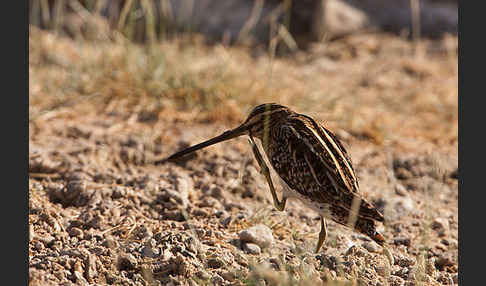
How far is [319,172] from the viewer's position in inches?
124

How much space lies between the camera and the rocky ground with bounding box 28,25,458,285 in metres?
3.13

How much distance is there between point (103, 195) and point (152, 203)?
318mm

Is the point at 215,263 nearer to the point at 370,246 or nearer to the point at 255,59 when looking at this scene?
the point at 370,246

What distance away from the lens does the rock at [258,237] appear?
11.4ft

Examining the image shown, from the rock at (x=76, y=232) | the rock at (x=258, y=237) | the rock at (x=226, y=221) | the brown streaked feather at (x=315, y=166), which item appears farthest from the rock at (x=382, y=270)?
the rock at (x=76, y=232)

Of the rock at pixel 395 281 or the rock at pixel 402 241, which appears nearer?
the rock at pixel 395 281

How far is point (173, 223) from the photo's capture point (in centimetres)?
369

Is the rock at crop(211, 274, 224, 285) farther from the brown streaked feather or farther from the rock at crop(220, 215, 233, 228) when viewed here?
the rock at crop(220, 215, 233, 228)

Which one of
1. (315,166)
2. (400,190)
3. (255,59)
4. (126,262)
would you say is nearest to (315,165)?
(315,166)

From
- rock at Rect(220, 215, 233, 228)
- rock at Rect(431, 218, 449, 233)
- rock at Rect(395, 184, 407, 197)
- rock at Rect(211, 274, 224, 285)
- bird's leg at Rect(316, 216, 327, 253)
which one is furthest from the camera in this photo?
rock at Rect(395, 184, 407, 197)

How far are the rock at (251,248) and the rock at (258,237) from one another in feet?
0.11

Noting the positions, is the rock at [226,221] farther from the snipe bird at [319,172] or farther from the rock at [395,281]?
the rock at [395,281]

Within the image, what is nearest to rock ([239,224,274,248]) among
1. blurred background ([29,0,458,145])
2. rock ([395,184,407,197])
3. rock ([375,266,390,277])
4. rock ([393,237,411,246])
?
rock ([375,266,390,277])

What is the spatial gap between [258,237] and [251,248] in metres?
0.09
